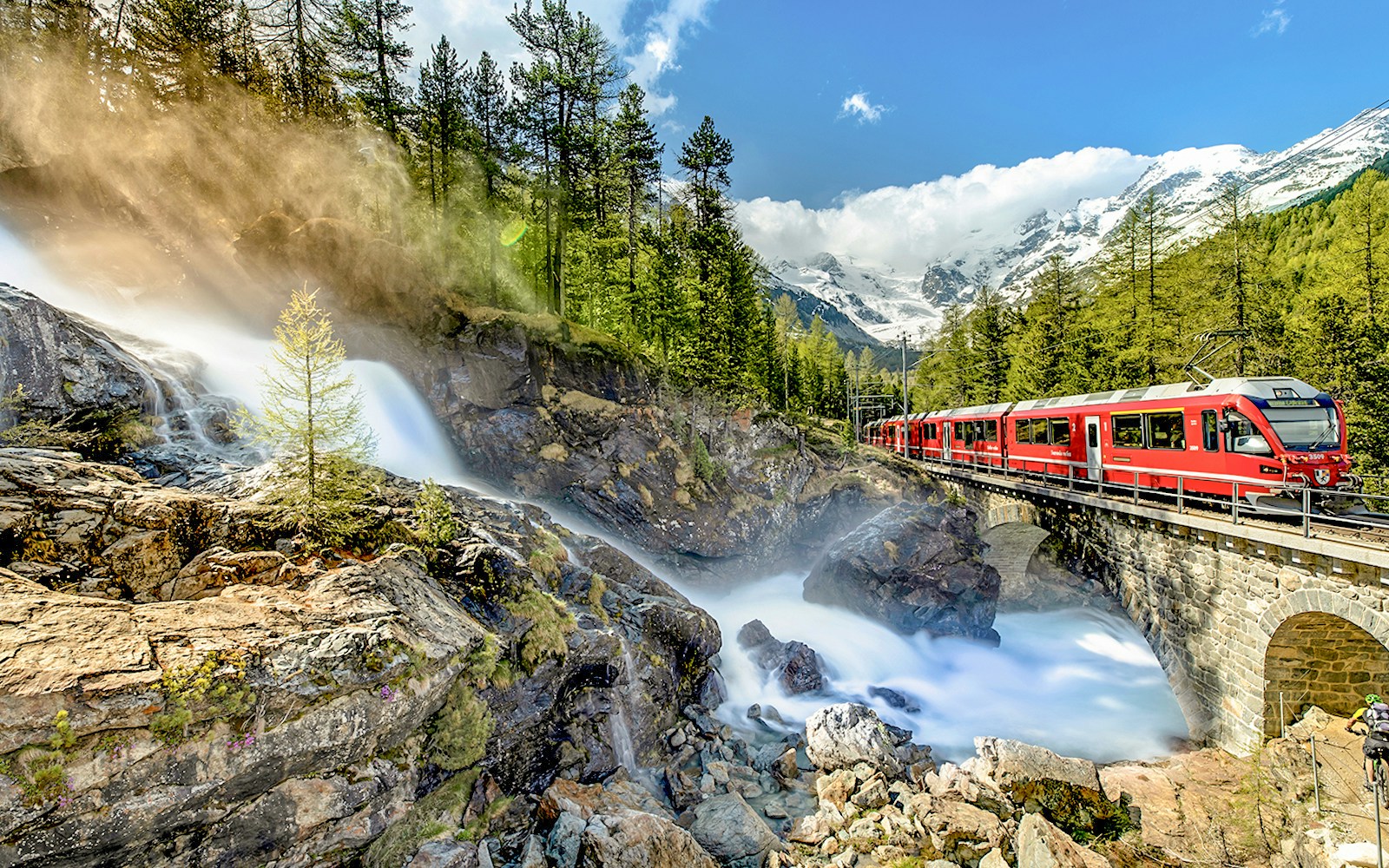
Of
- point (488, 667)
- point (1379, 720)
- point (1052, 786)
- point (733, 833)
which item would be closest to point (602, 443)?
point (488, 667)

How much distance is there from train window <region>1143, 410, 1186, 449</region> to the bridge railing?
3.02 feet

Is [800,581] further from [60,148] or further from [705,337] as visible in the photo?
[60,148]

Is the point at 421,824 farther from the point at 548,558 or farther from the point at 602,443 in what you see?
the point at 602,443

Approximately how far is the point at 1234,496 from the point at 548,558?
16.6m

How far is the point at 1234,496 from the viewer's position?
1266cm

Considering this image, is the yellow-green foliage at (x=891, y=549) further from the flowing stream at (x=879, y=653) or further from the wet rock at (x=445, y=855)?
the wet rock at (x=445, y=855)

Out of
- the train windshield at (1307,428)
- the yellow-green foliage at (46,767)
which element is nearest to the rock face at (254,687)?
the yellow-green foliage at (46,767)


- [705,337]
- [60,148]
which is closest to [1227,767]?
[705,337]

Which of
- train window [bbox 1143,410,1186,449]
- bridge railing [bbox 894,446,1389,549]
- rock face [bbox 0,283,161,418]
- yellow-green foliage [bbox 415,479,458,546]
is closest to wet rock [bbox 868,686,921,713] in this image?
bridge railing [bbox 894,446,1389,549]

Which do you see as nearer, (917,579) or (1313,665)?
(1313,665)

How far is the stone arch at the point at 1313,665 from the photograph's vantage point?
38.8ft

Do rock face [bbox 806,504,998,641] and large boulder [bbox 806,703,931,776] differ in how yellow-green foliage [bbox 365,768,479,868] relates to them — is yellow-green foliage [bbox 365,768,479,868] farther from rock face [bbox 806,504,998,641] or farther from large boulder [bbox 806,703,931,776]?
rock face [bbox 806,504,998,641]

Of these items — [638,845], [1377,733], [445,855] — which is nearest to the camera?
[445,855]

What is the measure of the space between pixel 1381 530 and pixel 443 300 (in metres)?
31.9
